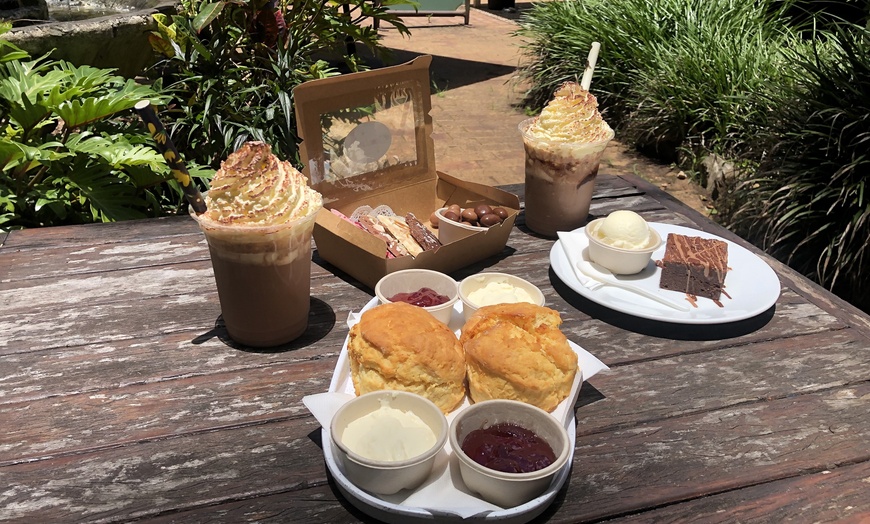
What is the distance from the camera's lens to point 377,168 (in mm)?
2121

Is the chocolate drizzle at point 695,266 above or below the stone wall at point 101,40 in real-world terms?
below

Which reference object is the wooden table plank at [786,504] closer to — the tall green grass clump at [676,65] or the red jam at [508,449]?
the red jam at [508,449]

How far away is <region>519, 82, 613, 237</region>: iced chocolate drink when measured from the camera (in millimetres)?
1985

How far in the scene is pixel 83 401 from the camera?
1338mm

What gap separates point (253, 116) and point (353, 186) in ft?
7.34

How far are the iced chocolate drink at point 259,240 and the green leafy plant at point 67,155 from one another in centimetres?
185

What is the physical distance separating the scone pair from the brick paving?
427cm

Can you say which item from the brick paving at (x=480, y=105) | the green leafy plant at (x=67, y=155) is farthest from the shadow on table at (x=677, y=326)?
the brick paving at (x=480, y=105)

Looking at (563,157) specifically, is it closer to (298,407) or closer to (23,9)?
(298,407)

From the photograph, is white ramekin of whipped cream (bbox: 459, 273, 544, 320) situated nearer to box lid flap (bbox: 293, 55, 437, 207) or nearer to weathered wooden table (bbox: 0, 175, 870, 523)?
weathered wooden table (bbox: 0, 175, 870, 523)

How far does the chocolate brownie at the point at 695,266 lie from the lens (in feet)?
5.70

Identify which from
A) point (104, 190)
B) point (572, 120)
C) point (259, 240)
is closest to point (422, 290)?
point (259, 240)

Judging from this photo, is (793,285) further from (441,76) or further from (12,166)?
(441,76)

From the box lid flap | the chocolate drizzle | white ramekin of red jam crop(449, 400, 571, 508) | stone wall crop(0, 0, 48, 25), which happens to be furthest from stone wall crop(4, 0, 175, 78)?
white ramekin of red jam crop(449, 400, 571, 508)
